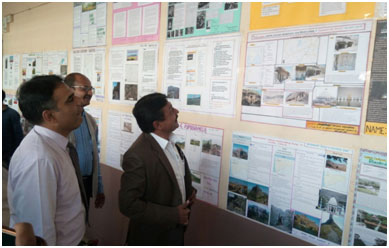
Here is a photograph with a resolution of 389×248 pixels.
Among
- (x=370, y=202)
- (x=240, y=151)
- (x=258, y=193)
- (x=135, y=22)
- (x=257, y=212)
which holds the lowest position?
(x=257, y=212)

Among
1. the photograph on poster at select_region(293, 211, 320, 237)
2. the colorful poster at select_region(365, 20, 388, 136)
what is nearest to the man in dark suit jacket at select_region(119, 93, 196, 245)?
the photograph on poster at select_region(293, 211, 320, 237)

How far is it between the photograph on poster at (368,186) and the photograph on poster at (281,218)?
0.38m

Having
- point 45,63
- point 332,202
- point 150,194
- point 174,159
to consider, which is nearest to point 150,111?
point 174,159

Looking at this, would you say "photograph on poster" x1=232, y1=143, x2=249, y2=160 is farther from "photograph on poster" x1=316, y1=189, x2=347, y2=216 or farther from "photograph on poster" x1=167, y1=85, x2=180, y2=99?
"photograph on poster" x1=167, y1=85, x2=180, y2=99

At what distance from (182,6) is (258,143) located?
1.07 meters

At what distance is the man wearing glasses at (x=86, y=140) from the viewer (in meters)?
1.87

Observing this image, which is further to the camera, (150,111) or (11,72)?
(11,72)

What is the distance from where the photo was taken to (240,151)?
173cm

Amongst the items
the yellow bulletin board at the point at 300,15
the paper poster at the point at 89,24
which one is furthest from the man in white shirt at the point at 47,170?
the paper poster at the point at 89,24

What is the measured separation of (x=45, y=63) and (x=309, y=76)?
9.57ft

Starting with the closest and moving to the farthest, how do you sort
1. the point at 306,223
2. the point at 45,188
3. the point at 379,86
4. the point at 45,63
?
1. the point at 45,188
2. the point at 379,86
3. the point at 306,223
4. the point at 45,63

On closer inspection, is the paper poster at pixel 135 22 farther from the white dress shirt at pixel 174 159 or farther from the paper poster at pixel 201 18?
the white dress shirt at pixel 174 159

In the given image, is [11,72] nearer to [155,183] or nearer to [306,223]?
[155,183]

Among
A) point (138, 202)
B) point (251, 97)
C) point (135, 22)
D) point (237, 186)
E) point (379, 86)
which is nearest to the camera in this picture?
point (379, 86)
